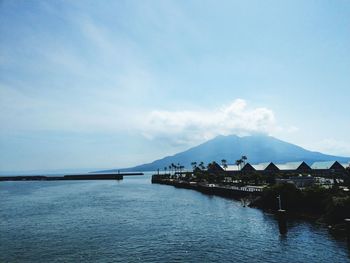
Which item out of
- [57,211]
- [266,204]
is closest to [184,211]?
[266,204]

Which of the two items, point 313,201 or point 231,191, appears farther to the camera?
point 231,191

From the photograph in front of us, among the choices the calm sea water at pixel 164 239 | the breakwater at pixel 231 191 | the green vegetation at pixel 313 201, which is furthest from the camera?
the breakwater at pixel 231 191

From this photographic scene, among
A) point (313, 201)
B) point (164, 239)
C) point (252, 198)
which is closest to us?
point (164, 239)

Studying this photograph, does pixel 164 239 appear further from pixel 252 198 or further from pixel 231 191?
pixel 231 191

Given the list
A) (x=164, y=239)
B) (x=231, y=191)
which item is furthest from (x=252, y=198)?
(x=164, y=239)

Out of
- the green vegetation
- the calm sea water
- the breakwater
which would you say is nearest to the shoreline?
the breakwater

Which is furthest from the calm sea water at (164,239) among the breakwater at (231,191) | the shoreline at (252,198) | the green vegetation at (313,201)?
the breakwater at (231,191)

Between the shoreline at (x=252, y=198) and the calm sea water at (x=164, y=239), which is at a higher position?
the shoreline at (x=252, y=198)

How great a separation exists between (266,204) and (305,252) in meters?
33.5

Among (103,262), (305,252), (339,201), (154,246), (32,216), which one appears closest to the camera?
(103,262)

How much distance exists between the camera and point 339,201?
157 ft

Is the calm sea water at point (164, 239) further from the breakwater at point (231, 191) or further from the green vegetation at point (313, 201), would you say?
the breakwater at point (231, 191)

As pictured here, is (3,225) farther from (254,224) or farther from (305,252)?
(305,252)

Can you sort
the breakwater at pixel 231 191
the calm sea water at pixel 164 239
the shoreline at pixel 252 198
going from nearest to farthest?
the calm sea water at pixel 164 239 → the shoreline at pixel 252 198 → the breakwater at pixel 231 191
